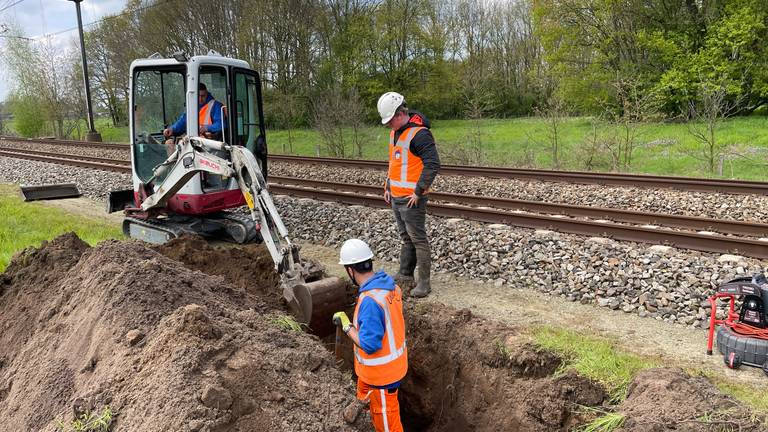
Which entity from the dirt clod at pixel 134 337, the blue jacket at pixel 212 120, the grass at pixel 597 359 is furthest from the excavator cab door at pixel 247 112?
the grass at pixel 597 359

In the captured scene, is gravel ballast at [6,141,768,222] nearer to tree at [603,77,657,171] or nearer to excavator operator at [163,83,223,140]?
tree at [603,77,657,171]

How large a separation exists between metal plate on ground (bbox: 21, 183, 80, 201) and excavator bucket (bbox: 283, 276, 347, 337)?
10225 mm

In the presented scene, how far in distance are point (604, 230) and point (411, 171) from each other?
3.37m

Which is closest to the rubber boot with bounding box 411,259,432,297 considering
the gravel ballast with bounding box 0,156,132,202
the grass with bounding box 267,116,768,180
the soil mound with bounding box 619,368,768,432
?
the soil mound with bounding box 619,368,768,432

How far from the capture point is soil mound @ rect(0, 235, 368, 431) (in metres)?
2.96

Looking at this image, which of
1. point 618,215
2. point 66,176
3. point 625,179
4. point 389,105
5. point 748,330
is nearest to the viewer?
point 748,330

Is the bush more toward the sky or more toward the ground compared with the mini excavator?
more toward the sky

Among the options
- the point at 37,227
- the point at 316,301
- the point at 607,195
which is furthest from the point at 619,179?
the point at 37,227

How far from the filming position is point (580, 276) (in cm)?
641

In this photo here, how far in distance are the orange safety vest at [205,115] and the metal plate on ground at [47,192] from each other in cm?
727

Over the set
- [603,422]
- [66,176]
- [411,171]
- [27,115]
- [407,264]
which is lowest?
[603,422]

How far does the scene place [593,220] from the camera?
8.61 metres

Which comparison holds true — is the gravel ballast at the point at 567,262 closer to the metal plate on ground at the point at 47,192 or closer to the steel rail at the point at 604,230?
the steel rail at the point at 604,230

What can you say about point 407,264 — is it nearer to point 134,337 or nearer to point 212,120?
point 212,120
